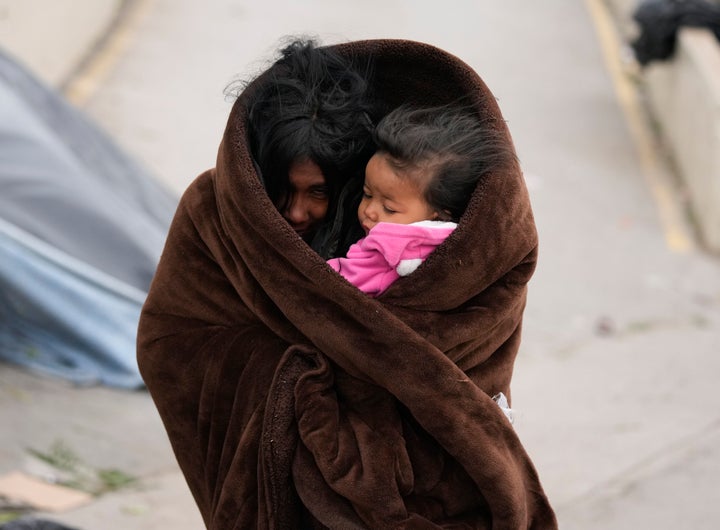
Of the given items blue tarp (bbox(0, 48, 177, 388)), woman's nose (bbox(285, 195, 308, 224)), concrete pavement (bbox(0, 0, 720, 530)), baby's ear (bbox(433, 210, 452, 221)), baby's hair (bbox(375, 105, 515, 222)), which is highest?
baby's hair (bbox(375, 105, 515, 222))

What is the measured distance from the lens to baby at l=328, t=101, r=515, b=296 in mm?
2480

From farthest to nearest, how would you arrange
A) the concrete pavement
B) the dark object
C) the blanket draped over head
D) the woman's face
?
1. the dark object
2. the concrete pavement
3. the woman's face
4. the blanket draped over head

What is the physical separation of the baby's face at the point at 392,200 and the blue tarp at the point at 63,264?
3.10 m

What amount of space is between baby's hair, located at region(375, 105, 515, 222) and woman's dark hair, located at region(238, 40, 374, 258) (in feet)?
0.46

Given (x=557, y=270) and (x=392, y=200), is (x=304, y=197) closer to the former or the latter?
(x=392, y=200)

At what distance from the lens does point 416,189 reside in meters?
2.53

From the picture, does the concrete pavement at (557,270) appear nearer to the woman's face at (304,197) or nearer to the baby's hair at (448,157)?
the woman's face at (304,197)

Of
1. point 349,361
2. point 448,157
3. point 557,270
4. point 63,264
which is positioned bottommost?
point 557,270

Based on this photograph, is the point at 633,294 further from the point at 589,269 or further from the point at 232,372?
the point at 232,372

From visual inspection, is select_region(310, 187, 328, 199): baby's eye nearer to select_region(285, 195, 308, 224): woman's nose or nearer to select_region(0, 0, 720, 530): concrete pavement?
select_region(285, 195, 308, 224): woman's nose

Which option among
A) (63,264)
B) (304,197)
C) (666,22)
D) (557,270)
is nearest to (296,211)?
(304,197)

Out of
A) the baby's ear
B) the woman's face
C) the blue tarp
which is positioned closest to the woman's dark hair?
the woman's face

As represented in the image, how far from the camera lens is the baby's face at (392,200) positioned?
2.54 m

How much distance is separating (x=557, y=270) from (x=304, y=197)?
5216 mm
